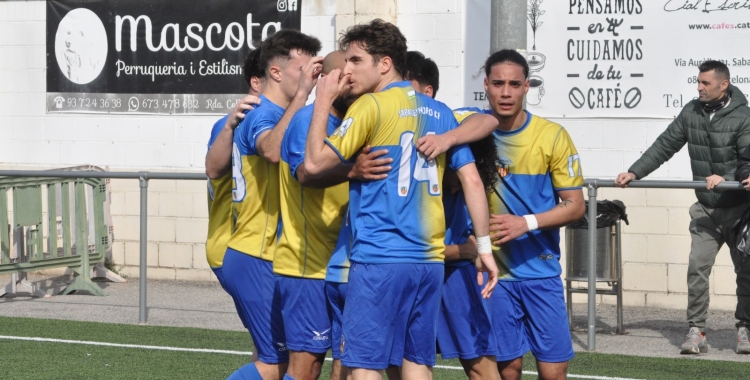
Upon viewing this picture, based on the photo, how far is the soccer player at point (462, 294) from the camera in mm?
5430

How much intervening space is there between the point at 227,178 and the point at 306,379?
1.19 metres

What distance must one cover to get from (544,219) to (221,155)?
1666 millimetres

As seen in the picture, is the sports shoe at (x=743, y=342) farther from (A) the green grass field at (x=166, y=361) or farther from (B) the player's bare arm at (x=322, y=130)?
(B) the player's bare arm at (x=322, y=130)

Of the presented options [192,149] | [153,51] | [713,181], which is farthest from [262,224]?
[153,51]

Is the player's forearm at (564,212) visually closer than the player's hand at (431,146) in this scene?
No

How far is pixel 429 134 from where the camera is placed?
4.88 meters

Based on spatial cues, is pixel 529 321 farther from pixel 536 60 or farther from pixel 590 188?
pixel 536 60

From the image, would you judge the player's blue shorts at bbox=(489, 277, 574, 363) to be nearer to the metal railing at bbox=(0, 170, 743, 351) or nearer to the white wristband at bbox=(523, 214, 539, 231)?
the white wristband at bbox=(523, 214, 539, 231)

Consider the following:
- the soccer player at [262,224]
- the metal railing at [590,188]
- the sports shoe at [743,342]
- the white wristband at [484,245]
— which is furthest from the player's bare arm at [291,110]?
the sports shoe at [743,342]

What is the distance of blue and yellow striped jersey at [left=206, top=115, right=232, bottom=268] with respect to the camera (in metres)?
5.99

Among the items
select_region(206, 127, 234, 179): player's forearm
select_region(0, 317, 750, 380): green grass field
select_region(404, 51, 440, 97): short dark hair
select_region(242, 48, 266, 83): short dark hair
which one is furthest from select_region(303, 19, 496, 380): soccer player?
select_region(0, 317, 750, 380): green grass field

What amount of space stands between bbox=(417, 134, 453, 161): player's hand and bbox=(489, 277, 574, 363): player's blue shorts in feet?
3.93

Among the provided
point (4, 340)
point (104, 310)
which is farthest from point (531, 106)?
point (4, 340)

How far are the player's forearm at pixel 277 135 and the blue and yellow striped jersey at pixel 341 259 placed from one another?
52 cm
